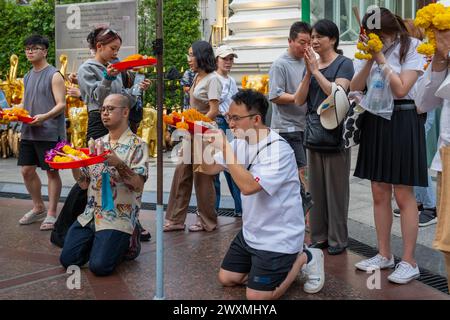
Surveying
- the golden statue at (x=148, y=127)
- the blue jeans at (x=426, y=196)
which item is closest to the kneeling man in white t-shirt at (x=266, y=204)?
the blue jeans at (x=426, y=196)

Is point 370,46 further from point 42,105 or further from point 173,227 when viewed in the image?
point 42,105

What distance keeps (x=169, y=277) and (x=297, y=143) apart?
1914mm

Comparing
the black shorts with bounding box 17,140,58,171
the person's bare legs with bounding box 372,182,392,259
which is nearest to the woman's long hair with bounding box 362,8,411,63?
the person's bare legs with bounding box 372,182,392,259

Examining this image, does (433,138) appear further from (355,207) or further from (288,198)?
(288,198)

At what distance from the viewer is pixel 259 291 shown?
3.85 metres

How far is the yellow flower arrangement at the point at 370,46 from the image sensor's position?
402 centimetres

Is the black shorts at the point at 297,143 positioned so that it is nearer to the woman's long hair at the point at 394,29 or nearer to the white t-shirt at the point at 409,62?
the white t-shirt at the point at 409,62

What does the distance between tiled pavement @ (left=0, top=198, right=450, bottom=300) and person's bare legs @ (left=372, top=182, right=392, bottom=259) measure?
0.62 ft

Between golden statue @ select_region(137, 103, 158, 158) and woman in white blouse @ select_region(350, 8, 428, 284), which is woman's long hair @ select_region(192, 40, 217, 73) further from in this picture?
golden statue @ select_region(137, 103, 158, 158)

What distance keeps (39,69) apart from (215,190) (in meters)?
2.08

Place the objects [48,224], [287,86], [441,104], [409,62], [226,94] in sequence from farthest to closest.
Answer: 1. [226,94]
2. [48,224]
3. [287,86]
4. [409,62]
5. [441,104]

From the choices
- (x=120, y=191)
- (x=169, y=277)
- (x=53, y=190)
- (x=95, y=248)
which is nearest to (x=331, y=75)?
(x=120, y=191)

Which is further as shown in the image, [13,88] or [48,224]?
[13,88]

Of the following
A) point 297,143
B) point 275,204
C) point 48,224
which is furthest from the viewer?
point 48,224
